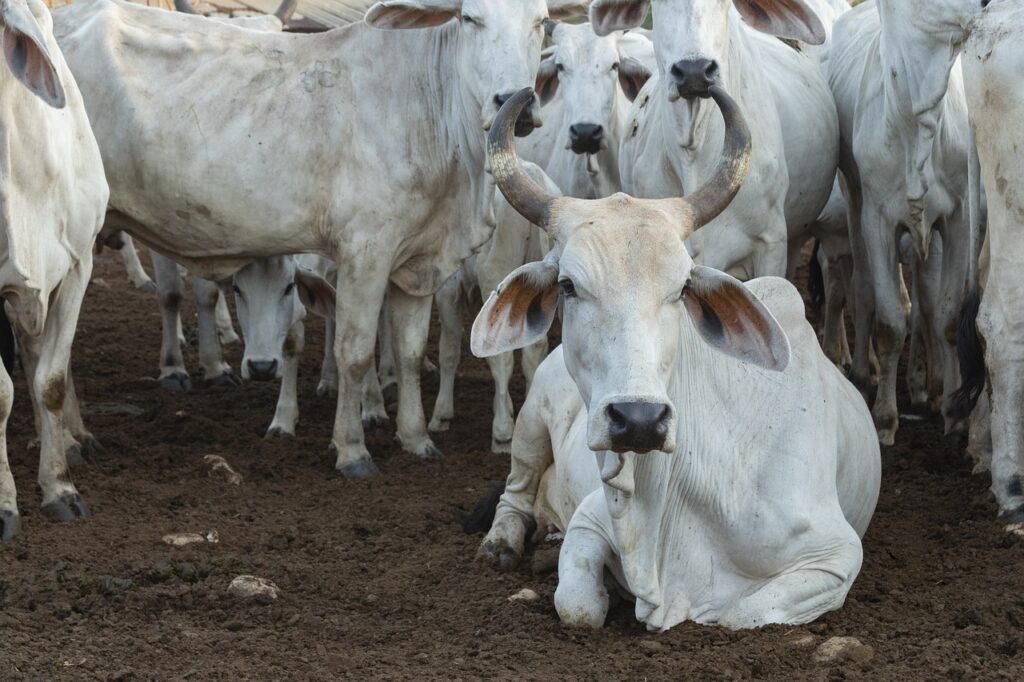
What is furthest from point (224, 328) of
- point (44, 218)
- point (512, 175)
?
point (512, 175)

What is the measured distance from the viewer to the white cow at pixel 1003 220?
5785 millimetres

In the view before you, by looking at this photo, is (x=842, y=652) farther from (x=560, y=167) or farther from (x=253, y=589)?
(x=560, y=167)

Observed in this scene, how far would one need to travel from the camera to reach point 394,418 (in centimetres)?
852

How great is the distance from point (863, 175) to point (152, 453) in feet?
11.3

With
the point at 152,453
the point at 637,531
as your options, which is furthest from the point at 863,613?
the point at 152,453

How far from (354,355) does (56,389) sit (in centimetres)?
152

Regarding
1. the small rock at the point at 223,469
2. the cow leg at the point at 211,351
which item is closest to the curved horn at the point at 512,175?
the small rock at the point at 223,469

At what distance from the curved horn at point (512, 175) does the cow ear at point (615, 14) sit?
2.57 m

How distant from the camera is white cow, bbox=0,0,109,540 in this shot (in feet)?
18.8

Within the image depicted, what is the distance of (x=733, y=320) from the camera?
457 centimetres

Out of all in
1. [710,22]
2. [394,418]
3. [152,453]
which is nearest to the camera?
[710,22]

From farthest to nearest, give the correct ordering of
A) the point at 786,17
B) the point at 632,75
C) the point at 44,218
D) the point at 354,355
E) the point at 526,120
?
1. the point at 632,75
2. the point at 354,355
3. the point at 786,17
4. the point at 526,120
5. the point at 44,218

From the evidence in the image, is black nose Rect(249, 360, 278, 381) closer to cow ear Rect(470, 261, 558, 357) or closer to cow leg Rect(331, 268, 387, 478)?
cow leg Rect(331, 268, 387, 478)

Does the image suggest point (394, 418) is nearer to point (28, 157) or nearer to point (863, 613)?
point (28, 157)
